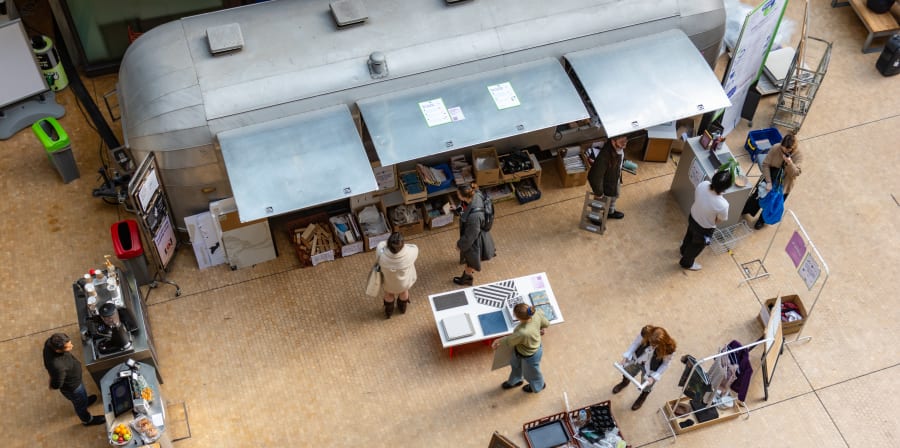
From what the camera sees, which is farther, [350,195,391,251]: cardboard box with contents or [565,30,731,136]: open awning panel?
[350,195,391,251]: cardboard box with contents

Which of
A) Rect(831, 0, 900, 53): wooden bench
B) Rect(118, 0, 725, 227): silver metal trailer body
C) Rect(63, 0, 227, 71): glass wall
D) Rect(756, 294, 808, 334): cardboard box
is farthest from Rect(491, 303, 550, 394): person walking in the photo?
Rect(831, 0, 900, 53): wooden bench

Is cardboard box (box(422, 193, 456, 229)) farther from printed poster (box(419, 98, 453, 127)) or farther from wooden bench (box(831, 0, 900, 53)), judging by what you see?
wooden bench (box(831, 0, 900, 53))

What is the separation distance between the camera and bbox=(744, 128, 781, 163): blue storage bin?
12648mm

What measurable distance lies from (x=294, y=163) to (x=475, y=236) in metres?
2.30

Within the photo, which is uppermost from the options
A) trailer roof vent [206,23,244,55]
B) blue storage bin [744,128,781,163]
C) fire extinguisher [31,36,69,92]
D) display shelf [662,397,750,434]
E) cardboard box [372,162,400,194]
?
trailer roof vent [206,23,244,55]

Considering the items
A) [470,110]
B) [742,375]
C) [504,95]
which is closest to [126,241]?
[470,110]

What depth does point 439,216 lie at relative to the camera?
460 inches

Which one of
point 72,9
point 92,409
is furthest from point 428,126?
point 72,9

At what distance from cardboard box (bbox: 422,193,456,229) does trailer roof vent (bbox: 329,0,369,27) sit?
104 inches

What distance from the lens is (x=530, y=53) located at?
36.4ft

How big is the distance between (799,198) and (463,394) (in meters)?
5.73

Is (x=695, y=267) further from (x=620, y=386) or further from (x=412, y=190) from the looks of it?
(x=412, y=190)

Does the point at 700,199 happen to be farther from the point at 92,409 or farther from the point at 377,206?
the point at 92,409

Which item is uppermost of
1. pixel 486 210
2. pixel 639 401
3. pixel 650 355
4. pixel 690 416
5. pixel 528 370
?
pixel 486 210
